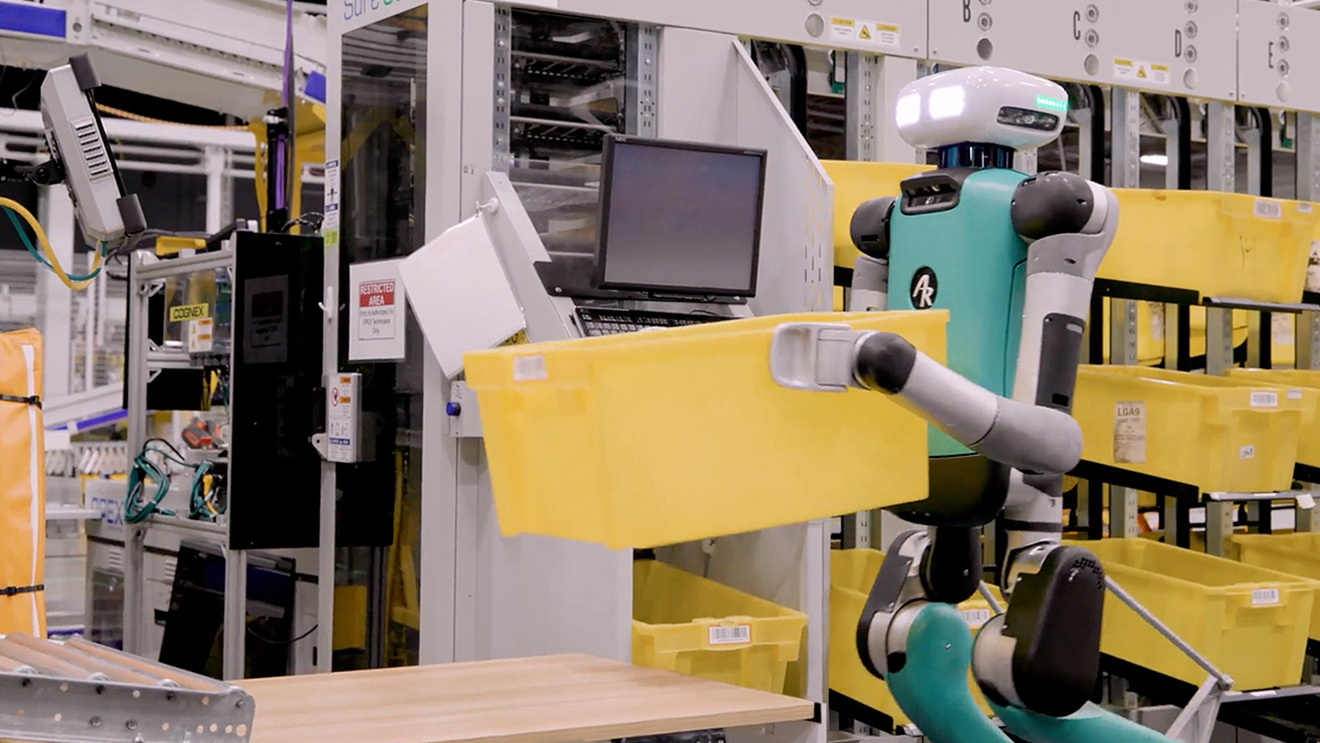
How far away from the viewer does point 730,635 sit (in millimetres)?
3615

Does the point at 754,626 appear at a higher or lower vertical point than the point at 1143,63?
lower

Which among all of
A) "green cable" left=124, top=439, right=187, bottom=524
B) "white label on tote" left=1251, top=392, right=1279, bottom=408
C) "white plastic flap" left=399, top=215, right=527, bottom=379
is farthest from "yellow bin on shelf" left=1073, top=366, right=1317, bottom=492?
"green cable" left=124, top=439, right=187, bottom=524

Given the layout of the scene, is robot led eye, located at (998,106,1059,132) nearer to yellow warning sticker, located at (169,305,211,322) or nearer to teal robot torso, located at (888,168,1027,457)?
teal robot torso, located at (888,168,1027,457)

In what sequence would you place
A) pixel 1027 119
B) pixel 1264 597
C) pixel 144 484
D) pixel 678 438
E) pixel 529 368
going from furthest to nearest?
1. pixel 144 484
2. pixel 1264 597
3. pixel 1027 119
4. pixel 529 368
5. pixel 678 438

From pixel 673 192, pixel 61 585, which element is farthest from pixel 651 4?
pixel 61 585

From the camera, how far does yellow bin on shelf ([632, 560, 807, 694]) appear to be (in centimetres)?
348

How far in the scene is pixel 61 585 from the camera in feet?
35.6

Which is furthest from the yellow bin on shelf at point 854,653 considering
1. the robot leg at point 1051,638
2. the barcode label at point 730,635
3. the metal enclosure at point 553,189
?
the robot leg at point 1051,638

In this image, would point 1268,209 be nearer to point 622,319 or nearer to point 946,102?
point 946,102

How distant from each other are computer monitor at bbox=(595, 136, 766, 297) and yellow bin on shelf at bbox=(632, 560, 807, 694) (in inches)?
32.1

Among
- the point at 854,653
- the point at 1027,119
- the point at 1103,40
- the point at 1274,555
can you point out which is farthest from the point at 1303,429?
the point at 1027,119

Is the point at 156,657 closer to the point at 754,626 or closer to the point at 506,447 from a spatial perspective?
the point at 754,626

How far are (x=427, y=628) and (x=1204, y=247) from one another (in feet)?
7.98

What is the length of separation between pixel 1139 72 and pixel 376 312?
2663 millimetres
